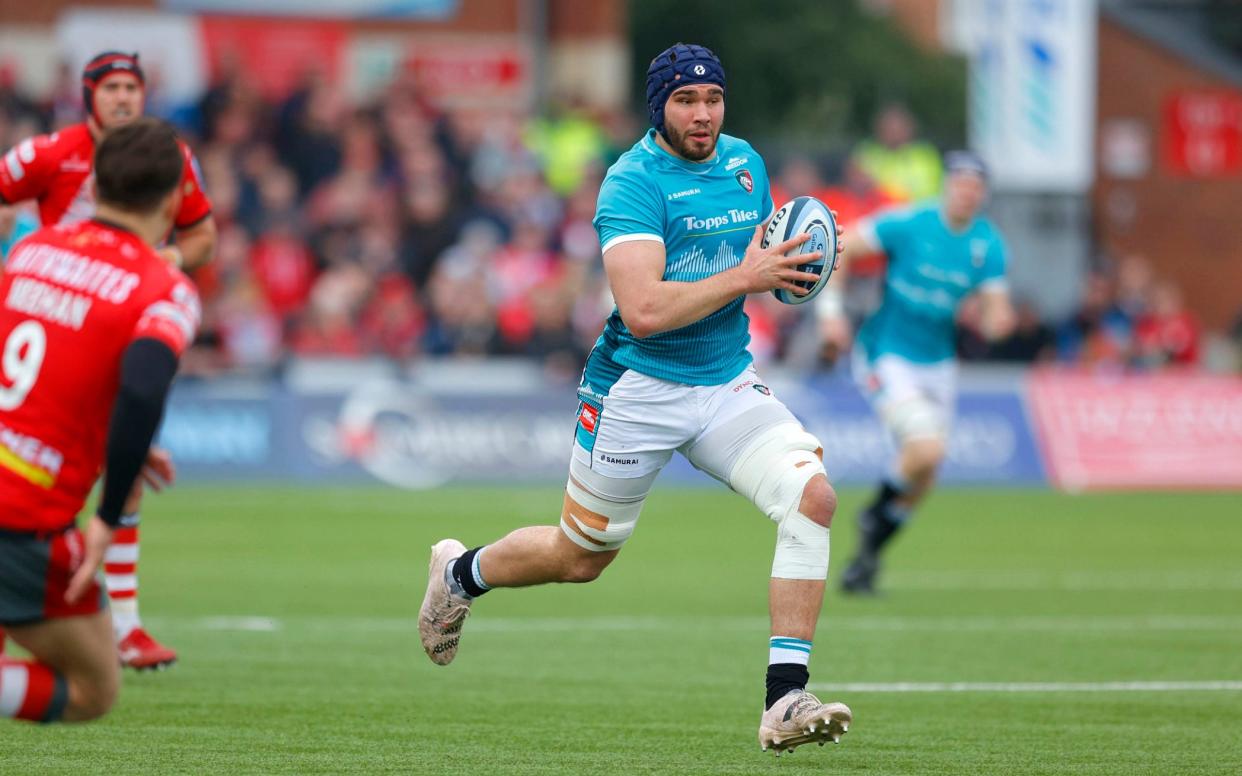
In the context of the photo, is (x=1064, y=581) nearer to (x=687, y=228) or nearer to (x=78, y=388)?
(x=687, y=228)

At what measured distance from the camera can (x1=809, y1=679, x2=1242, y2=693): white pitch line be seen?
862cm

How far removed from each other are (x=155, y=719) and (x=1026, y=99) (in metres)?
20.9

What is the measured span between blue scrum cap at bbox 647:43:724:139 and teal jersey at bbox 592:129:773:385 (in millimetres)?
158

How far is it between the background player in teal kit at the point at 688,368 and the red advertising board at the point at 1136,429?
14.7m

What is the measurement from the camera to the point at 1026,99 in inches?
1040

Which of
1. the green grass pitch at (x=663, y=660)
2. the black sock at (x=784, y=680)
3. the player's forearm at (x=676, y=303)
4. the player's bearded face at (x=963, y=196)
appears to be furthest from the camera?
the player's bearded face at (x=963, y=196)

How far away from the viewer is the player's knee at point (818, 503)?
22.7ft

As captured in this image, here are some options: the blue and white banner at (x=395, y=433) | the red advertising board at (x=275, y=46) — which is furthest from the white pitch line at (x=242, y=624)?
the red advertising board at (x=275, y=46)

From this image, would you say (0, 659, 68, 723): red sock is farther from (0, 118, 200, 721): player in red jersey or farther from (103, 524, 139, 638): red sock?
(103, 524, 139, 638): red sock

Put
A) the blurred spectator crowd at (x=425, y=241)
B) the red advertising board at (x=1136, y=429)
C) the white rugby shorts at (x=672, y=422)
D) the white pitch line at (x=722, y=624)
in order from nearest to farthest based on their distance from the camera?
the white rugby shorts at (x=672, y=422)
the white pitch line at (x=722, y=624)
the red advertising board at (x=1136, y=429)
the blurred spectator crowd at (x=425, y=241)

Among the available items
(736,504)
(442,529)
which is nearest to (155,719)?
(442,529)

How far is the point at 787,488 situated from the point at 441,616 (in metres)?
1.69

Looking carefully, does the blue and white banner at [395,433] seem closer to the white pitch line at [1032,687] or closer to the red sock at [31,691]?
the white pitch line at [1032,687]

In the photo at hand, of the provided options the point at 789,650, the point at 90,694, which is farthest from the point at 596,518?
the point at 90,694
